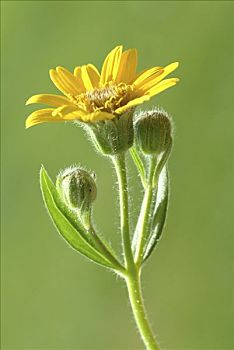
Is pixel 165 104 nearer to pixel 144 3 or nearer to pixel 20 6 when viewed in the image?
pixel 144 3

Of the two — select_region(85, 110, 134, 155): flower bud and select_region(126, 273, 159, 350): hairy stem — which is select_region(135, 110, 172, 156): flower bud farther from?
select_region(126, 273, 159, 350): hairy stem

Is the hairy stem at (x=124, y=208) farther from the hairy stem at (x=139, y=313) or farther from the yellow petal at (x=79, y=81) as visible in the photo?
the yellow petal at (x=79, y=81)

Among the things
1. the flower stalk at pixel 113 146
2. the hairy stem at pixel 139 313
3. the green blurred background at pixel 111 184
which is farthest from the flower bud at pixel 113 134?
the green blurred background at pixel 111 184

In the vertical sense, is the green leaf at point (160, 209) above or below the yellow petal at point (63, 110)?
below

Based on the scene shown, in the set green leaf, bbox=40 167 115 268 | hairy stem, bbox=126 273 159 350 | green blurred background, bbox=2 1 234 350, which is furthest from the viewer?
green blurred background, bbox=2 1 234 350

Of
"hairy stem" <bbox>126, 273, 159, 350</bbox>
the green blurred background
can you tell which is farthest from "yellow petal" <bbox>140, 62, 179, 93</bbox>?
the green blurred background

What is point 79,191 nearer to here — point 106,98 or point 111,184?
point 106,98
